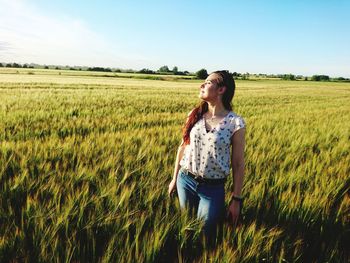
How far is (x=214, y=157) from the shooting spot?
231 cm

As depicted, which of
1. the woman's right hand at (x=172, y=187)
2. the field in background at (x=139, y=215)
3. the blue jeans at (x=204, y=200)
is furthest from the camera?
the woman's right hand at (x=172, y=187)

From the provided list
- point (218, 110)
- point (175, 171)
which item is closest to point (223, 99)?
point (218, 110)

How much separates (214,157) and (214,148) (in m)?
0.07

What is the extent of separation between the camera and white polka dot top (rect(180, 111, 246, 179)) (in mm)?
2273

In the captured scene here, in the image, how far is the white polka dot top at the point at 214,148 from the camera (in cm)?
227

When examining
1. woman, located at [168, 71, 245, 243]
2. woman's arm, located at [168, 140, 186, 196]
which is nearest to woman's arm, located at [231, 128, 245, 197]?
woman, located at [168, 71, 245, 243]

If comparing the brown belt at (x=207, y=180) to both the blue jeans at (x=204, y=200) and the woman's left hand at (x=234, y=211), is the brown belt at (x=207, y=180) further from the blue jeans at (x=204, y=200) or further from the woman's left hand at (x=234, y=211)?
the woman's left hand at (x=234, y=211)

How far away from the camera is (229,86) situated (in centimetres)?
233

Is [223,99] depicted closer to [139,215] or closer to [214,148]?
[214,148]

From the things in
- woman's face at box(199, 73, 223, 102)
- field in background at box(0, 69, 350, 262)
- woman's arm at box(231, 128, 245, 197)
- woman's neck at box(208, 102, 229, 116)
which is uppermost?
woman's face at box(199, 73, 223, 102)

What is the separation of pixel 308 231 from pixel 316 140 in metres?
3.94

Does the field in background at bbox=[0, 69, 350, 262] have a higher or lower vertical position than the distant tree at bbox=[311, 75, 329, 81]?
higher

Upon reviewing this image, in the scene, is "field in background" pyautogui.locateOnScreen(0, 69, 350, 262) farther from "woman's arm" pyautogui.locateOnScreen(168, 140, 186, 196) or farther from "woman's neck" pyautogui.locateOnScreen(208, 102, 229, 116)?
"woman's neck" pyautogui.locateOnScreen(208, 102, 229, 116)

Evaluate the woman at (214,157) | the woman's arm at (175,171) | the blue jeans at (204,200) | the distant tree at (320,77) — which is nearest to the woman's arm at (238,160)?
the woman at (214,157)
